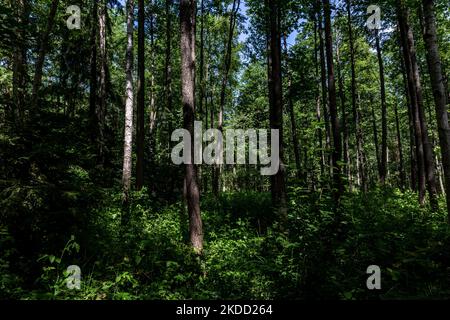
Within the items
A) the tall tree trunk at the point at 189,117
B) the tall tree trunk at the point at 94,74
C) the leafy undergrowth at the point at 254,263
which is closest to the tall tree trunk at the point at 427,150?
the leafy undergrowth at the point at 254,263

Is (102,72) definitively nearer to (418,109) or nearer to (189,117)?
(189,117)

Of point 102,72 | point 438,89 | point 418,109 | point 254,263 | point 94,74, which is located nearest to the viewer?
point 438,89

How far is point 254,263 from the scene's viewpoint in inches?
254

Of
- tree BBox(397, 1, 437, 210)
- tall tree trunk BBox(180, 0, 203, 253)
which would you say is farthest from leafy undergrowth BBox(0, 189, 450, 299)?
tree BBox(397, 1, 437, 210)

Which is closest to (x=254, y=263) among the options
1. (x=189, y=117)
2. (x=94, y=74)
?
(x=189, y=117)

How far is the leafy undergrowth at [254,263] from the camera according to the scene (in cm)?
477

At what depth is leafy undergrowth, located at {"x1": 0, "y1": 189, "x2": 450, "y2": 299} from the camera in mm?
4766

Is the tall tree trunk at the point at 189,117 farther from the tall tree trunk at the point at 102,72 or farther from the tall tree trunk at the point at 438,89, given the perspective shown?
the tall tree trunk at the point at 102,72
